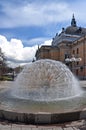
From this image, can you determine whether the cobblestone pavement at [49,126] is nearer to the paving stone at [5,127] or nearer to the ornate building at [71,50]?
the paving stone at [5,127]

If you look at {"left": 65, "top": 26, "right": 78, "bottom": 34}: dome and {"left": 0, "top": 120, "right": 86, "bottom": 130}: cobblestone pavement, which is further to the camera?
{"left": 65, "top": 26, "right": 78, "bottom": 34}: dome

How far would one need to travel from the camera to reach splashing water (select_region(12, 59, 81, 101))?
31.9ft

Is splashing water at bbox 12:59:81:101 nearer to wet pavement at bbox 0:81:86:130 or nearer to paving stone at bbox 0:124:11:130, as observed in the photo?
wet pavement at bbox 0:81:86:130

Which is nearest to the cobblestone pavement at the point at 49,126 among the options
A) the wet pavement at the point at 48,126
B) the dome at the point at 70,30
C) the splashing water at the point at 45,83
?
the wet pavement at the point at 48,126

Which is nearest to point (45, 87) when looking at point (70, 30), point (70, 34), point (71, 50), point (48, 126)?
point (48, 126)

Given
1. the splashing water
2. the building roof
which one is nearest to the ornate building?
the building roof

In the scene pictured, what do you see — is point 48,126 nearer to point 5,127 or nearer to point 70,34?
point 5,127

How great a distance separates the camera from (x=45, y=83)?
9.95 metres

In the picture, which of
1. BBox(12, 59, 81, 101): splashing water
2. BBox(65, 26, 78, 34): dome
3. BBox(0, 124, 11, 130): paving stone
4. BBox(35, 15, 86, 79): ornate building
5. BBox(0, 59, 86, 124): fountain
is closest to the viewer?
BBox(0, 124, 11, 130): paving stone

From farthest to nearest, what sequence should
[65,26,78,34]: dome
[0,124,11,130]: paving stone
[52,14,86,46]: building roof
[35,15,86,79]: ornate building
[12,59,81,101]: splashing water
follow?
[65,26,78,34]: dome → [52,14,86,46]: building roof → [35,15,86,79]: ornate building → [12,59,81,101]: splashing water → [0,124,11,130]: paving stone

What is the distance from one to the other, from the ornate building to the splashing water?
131 feet

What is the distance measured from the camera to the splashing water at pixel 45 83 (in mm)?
9719

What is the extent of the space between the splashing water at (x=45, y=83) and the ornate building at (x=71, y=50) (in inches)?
1573

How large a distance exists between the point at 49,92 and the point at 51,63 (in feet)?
5.86
